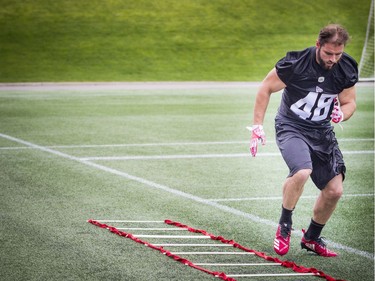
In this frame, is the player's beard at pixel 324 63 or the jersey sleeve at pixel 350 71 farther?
the jersey sleeve at pixel 350 71

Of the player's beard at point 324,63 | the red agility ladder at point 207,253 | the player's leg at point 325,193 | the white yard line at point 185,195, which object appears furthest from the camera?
the white yard line at point 185,195

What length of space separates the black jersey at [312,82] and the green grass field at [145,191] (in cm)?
122

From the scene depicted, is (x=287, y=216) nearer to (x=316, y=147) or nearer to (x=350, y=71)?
(x=316, y=147)

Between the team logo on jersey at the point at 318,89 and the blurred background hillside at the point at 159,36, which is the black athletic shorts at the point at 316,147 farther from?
the blurred background hillside at the point at 159,36

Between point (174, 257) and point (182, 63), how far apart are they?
3721cm

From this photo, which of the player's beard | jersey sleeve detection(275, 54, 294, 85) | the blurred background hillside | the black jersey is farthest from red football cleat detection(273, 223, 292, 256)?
the blurred background hillside

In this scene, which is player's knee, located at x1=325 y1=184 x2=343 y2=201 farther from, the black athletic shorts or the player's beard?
the player's beard

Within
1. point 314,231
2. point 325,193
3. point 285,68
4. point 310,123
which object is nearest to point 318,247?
point 314,231

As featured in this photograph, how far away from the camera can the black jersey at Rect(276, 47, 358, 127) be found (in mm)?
6703

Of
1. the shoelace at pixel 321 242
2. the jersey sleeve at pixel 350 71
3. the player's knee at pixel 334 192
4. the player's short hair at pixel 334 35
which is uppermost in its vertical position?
the player's short hair at pixel 334 35

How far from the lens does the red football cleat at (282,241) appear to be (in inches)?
260

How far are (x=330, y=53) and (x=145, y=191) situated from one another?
389cm

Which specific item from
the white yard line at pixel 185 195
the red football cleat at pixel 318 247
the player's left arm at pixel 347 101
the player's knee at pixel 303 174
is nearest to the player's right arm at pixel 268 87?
the player's left arm at pixel 347 101

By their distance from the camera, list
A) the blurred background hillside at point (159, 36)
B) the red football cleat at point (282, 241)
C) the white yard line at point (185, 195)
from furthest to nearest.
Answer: the blurred background hillside at point (159, 36) → the white yard line at point (185, 195) → the red football cleat at point (282, 241)
